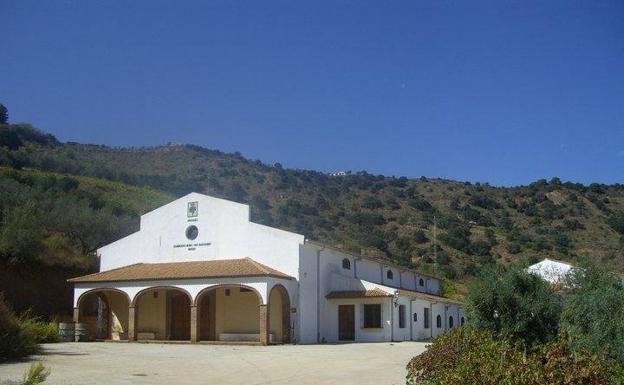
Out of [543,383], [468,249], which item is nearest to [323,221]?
[468,249]

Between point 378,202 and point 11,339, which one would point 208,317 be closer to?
point 11,339

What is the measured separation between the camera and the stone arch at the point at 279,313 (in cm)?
3269

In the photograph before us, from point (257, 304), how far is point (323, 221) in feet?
143

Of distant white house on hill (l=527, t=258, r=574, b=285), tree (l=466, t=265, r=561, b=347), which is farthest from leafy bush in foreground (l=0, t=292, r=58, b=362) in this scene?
distant white house on hill (l=527, t=258, r=574, b=285)

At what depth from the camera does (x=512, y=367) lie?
8.63m

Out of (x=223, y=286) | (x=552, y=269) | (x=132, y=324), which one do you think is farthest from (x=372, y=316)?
(x=552, y=269)

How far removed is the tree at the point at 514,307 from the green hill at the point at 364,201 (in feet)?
119

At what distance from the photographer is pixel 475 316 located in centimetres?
1870

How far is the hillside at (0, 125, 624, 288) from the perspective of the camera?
234 feet

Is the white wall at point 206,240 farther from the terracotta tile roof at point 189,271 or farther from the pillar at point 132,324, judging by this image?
the pillar at point 132,324

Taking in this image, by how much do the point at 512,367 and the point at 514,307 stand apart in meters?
10.4

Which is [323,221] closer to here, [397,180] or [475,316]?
[397,180]

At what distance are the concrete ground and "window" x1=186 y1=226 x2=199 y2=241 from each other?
1222 centimetres

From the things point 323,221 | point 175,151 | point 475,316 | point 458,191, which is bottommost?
point 475,316
